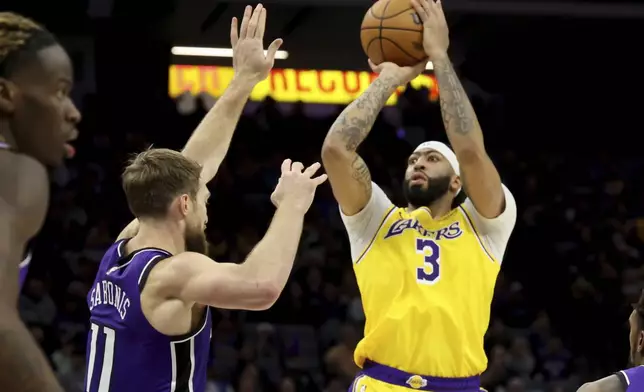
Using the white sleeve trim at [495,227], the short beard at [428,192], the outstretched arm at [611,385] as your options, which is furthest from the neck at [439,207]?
the outstretched arm at [611,385]

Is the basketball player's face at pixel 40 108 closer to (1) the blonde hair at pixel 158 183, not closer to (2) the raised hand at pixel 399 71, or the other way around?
(1) the blonde hair at pixel 158 183

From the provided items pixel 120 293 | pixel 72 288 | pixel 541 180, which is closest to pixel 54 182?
pixel 72 288

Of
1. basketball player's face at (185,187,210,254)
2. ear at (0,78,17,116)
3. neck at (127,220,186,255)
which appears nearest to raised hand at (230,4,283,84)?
basketball player's face at (185,187,210,254)

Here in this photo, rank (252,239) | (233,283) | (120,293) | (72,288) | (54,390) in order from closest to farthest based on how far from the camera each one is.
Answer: (54,390) < (233,283) < (120,293) < (72,288) < (252,239)

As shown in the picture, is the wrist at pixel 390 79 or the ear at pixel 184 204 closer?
the ear at pixel 184 204

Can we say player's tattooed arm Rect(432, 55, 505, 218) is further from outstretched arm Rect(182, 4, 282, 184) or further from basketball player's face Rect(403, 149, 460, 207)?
outstretched arm Rect(182, 4, 282, 184)

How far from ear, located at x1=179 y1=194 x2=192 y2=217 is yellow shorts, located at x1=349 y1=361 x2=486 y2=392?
1564 mm

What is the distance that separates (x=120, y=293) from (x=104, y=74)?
10.2 metres

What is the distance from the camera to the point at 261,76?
4754 mm

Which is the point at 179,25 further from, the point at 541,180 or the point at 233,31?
the point at 233,31

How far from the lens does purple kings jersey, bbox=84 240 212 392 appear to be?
11.2 ft

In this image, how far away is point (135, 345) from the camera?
3439 millimetres

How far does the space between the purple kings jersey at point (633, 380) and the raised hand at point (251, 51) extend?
203 centimetres

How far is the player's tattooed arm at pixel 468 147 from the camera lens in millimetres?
4789
